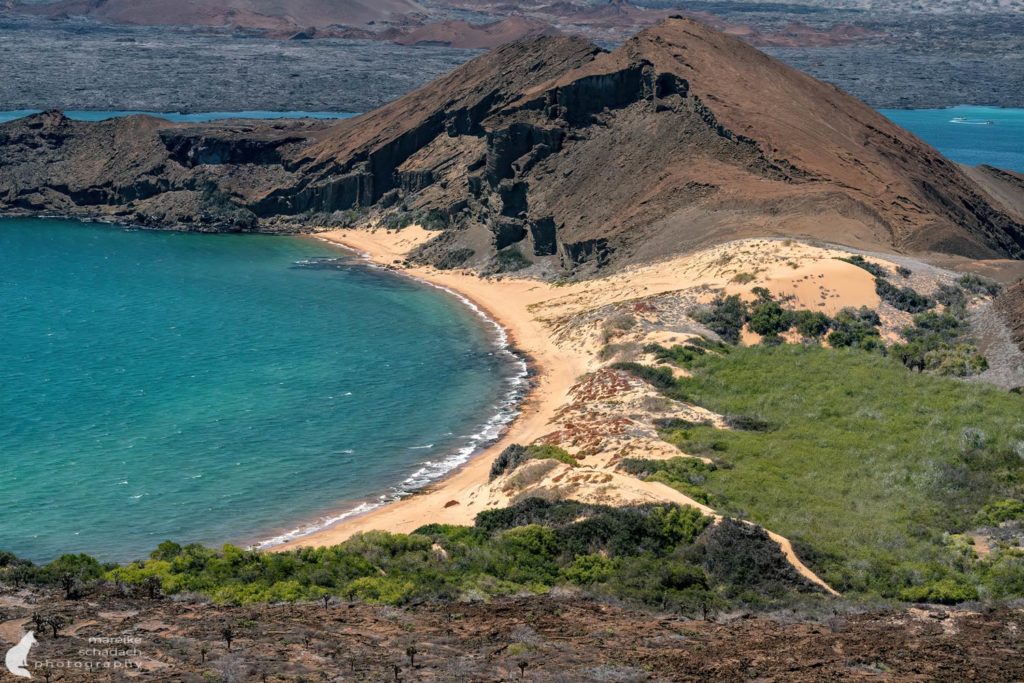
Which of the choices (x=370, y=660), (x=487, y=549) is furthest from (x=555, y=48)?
(x=370, y=660)

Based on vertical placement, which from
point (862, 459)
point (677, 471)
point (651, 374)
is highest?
point (651, 374)

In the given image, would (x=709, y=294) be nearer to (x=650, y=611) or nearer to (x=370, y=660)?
(x=650, y=611)

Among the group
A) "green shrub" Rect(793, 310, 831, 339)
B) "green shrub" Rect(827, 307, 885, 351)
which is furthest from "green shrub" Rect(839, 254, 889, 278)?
"green shrub" Rect(793, 310, 831, 339)

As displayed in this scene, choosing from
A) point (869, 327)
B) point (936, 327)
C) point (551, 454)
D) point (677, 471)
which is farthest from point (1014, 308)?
point (551, 454)

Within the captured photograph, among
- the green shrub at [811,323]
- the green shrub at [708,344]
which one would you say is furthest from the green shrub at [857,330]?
the green shrub at [708,344]

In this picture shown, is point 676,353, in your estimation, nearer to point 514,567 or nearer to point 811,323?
point 811,323

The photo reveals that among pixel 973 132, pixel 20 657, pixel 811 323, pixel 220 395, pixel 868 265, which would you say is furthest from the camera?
pixel 973 132
